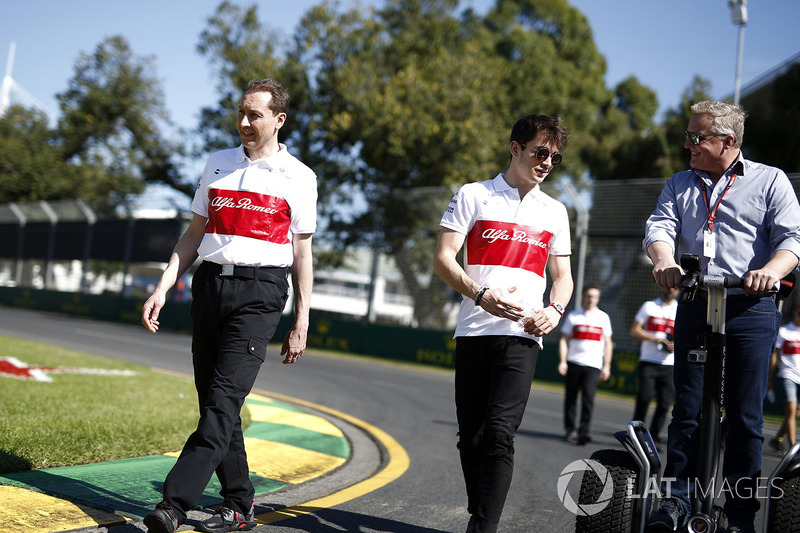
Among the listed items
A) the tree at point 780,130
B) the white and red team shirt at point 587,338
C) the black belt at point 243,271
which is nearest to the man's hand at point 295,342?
the black belt at point 243,271

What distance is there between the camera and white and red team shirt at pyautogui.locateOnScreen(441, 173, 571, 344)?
359 centimetres

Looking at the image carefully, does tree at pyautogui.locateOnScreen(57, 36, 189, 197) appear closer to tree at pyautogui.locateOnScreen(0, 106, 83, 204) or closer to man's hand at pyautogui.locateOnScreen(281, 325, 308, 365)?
tree at pyautogui.locateOnScreen(0, 106, 83, 204)

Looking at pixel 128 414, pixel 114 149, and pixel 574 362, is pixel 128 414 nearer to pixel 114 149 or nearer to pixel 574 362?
pixel 574 362

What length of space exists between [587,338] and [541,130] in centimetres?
552

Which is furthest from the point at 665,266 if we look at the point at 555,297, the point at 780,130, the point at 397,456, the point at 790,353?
the point at 780,130

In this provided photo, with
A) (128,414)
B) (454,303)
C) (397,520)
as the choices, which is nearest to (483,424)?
(397,520)

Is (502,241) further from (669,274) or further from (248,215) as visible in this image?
(248,215)

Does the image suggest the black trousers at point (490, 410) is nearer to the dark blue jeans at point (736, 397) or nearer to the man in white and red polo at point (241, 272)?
the dark blue jeans at point (736, 397)

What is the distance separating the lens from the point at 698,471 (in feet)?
9.37

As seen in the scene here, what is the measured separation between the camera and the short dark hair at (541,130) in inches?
143

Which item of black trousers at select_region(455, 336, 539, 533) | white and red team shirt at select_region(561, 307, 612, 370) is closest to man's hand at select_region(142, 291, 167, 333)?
black trousers at select_region(455, 336, 539, 533)

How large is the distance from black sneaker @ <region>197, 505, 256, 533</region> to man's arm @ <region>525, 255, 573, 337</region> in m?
1.63

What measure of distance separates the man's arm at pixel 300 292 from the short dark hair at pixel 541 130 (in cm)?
111

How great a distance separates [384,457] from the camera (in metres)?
6.26
